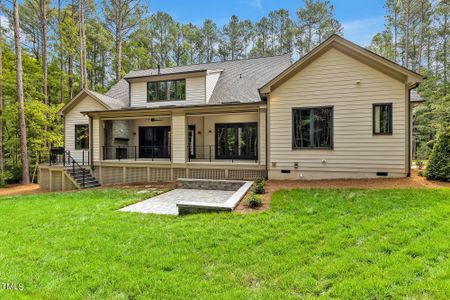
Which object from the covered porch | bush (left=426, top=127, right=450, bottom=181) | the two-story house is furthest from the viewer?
the covered porch

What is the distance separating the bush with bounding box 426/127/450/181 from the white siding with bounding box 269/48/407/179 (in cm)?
92

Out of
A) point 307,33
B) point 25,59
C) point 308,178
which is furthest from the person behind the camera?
point 307,33

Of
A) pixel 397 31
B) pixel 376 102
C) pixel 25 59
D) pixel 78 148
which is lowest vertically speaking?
pixel 78 148

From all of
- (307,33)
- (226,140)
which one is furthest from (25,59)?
(307,33)

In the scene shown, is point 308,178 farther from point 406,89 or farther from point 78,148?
point 78,148

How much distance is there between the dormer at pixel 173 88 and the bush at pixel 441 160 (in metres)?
10.2

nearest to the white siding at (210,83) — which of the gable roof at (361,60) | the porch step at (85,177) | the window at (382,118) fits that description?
the gable roof at (361,60)

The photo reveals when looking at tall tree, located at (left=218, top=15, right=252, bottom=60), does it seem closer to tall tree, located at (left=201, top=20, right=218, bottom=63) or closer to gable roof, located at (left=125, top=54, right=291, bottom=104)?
tall tree, located at (left=201, top=20, right=218, bottom=63)

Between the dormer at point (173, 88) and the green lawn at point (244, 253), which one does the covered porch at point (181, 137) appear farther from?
the green lawn at point (244, 253)

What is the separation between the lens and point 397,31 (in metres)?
26.5

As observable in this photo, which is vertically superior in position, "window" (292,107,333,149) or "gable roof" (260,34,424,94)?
"gable roof" (260,34,424,94)

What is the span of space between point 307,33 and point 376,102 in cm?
2464

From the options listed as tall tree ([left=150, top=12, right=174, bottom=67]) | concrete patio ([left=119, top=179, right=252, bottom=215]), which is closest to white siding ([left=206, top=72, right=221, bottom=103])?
concrete patio ([left=119, top=179, right=252, bottom=215])

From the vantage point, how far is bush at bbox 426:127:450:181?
330 inches
